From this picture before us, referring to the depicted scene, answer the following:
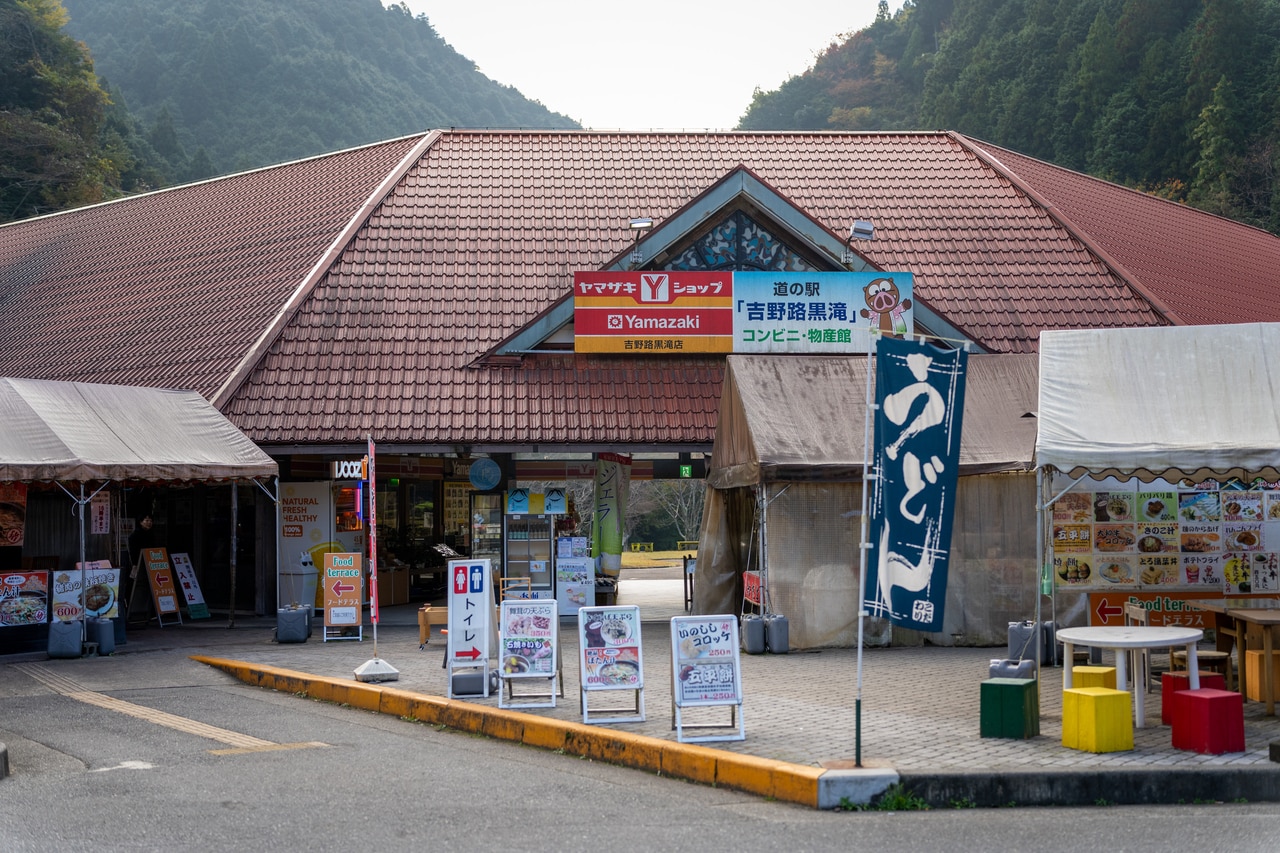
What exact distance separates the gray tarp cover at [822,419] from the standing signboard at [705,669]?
5.08m

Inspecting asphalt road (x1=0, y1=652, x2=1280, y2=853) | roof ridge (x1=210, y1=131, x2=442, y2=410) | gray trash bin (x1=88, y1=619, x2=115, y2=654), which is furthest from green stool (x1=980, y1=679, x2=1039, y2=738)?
roof ridge (x1=210, y1=131, x2=442, y2=410)

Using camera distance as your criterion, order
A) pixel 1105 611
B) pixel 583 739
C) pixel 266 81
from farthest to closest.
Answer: pixel 266 81, pixel 1105 611, pixel 583 739

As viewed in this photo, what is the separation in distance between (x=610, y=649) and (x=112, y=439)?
8540 mm

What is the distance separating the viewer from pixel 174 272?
23938 mm

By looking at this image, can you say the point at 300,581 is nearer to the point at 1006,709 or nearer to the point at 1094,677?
the point at 1006,709

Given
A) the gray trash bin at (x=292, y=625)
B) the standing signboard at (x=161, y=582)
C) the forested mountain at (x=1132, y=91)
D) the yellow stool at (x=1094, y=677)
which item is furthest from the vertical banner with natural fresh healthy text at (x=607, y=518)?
the forested mountain at (x=1132, y=91)

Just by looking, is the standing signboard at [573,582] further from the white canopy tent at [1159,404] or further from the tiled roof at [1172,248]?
the tiled roof at [1172,248]

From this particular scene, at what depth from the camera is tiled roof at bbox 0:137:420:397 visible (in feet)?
68.9

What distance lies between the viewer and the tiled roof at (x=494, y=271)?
19.0m

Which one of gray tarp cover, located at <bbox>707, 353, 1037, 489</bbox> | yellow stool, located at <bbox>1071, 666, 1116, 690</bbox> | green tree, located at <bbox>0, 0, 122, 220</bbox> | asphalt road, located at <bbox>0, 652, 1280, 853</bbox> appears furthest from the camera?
green tree, located at <bbox>0, 0, 122, 220</bbox>

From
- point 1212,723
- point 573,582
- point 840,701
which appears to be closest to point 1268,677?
point 1212,723

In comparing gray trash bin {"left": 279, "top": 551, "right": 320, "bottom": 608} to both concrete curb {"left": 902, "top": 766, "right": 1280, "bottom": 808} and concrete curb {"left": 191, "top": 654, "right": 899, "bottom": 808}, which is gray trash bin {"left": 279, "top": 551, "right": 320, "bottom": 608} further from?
concrete curb {"left": 902, "top": 766, "right": 1280, "bottom": 808}

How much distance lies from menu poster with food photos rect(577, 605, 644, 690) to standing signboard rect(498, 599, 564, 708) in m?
0.74

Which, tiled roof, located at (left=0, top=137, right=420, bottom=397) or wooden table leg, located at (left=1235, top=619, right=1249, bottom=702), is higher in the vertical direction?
tiled roof, located at (left=0, top=137, right=420, bottom=397)
